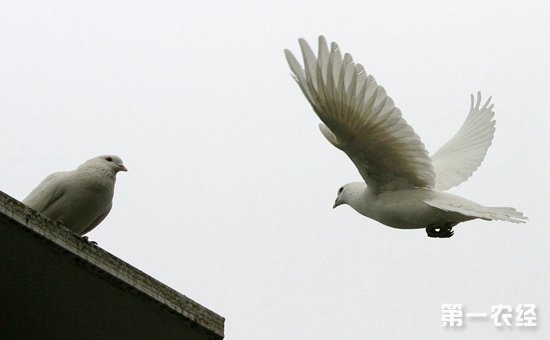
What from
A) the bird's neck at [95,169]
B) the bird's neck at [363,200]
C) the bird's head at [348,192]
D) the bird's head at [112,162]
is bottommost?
the bird's neck at [95,169]

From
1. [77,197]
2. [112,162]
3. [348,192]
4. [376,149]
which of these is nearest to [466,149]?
[348,192]

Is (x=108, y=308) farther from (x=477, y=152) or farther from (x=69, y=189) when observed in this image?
(x=477, y=152)

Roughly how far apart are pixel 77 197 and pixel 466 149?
6779 millimetres

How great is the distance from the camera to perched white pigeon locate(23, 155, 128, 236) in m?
9.14

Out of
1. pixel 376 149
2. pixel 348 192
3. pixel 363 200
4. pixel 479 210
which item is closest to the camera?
pixel 479 210

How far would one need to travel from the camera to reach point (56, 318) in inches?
264

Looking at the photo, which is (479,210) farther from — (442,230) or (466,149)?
(466,149)

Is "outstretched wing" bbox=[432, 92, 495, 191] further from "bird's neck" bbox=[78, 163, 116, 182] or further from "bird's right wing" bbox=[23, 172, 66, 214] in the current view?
"bird's right wing" bbox=[23, 172, 66, 214]

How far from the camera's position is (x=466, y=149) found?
46.5 feet

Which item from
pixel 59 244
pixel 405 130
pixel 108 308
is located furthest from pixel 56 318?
pixel 405 130

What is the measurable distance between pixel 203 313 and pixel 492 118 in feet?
28.7

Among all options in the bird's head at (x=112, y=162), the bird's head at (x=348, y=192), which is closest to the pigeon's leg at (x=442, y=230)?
the bird's head at (x=348, y=192)

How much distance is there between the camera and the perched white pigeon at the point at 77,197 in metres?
9.14

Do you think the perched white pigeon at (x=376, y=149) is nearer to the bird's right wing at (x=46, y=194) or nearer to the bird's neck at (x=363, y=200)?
the bird's neck at (x=363, y=200)
